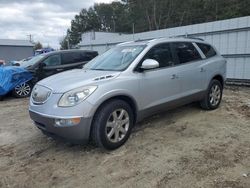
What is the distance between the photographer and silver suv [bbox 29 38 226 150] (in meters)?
3.95

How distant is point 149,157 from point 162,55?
2.06 m

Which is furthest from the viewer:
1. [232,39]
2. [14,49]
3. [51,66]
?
[14,49]

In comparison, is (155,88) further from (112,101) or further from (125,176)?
(125,176)

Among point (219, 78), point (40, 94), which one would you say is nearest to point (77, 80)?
point (40, 94)

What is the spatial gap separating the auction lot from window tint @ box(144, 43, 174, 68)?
121 cm

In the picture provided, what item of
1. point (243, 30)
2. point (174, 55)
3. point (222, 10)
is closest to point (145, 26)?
point (222, 10)

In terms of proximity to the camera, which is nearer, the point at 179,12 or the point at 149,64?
the point at 149,64

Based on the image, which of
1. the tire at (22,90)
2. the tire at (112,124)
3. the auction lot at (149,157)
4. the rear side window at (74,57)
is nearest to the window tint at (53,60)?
the rear side window at (74,57)

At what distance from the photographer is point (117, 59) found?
510cm

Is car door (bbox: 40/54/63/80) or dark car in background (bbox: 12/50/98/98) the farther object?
car door (bbox: 40/54/63/80)

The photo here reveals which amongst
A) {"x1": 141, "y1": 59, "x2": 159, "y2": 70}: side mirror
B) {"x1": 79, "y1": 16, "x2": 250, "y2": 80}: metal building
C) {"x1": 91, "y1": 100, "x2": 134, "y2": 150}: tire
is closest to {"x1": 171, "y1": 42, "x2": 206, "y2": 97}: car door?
{"x1": 141, "y1": 59, "x2": 159, "y2": 70}: side mirror

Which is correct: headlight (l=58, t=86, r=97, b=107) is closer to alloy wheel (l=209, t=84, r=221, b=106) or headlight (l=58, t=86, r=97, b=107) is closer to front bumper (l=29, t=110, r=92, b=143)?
front bumper (l=29, t=110, r=92, b=143)

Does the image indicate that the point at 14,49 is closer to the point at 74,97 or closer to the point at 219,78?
the point at 219,78

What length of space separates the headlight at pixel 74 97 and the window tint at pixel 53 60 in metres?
6.49
